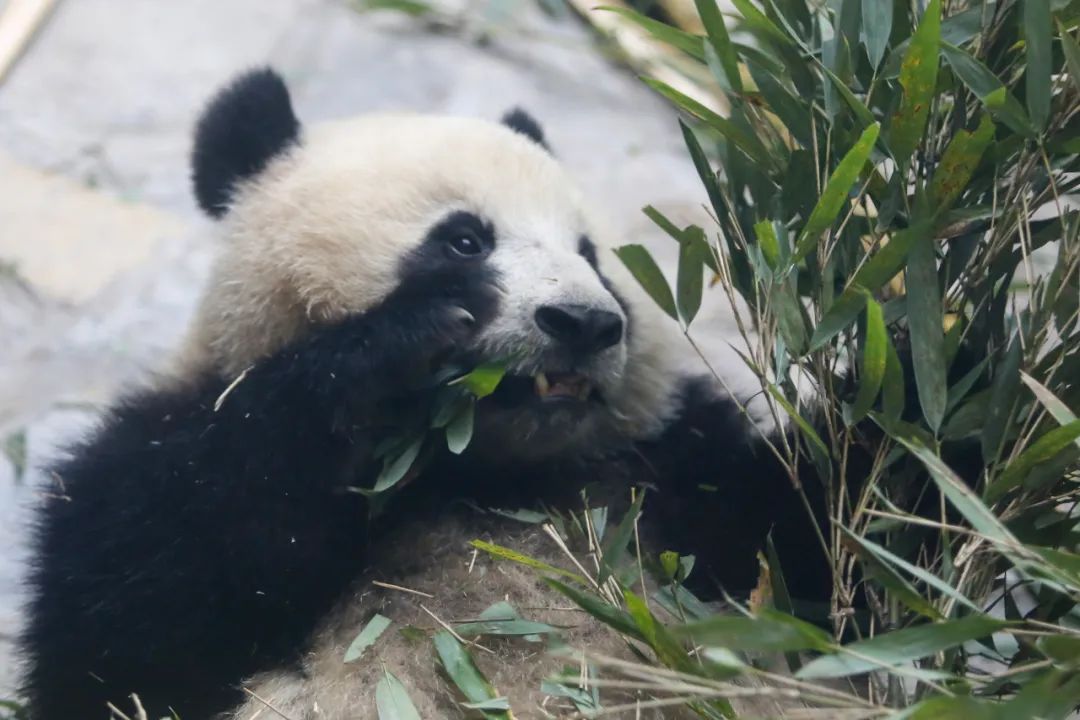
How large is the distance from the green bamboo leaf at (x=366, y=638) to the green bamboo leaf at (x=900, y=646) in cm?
73

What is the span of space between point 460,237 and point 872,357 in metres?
0.88

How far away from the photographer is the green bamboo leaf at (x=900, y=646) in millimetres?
1038

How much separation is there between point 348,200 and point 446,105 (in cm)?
199

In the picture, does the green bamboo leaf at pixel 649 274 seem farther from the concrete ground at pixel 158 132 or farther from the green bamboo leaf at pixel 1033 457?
the concrete ground at pixel 158 132

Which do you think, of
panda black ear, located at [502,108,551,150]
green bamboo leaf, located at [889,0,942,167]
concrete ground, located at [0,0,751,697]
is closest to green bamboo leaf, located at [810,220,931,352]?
green bamboo leaf, located at [889,0,942,167]

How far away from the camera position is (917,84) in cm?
137

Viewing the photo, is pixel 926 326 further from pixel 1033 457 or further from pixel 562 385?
pixel 562 385

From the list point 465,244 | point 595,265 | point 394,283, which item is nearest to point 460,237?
point 465,244

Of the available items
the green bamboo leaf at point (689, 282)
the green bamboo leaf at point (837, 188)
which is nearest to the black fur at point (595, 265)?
the green bamboo leaf at point (689, 282)

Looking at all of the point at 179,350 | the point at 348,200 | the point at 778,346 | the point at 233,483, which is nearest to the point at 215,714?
the point at 233,483

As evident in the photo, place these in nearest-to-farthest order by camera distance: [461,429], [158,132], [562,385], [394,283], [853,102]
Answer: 1. [853,102]
2. [461,429]
3. [562,385]
4. [394,283]
5. [158,132]

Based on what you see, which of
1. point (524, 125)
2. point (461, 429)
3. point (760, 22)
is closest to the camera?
point (760, 22)

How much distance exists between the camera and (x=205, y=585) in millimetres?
1659

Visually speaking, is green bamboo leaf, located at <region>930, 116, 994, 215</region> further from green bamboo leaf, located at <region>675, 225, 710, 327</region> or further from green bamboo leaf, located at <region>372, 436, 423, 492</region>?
green bamboo leaf, located at <region>372, 436, 423, 492</region>
